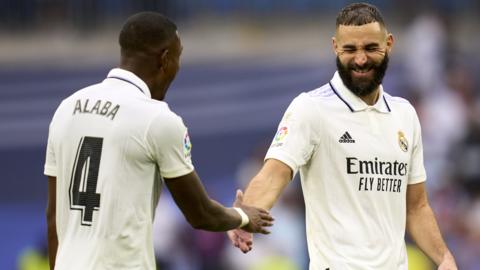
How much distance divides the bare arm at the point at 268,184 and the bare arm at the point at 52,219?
3.33ft

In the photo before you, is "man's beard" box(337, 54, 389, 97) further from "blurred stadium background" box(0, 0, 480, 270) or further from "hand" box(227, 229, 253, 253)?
"blurred stadium background" box(0, 0, 480, 270)

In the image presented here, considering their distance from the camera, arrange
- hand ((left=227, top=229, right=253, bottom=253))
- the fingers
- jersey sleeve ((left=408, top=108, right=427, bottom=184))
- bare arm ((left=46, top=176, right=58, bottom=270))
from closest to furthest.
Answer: bare arm ((left=46, top=176, right=58, bottom=270)), the fingers, hand ((left=227, top=229, right=253, bottom=253)), jersey sleeve ((left=408, top=108, right=427, bottom=184))

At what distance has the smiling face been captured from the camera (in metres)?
6.80

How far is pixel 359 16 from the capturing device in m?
6.84

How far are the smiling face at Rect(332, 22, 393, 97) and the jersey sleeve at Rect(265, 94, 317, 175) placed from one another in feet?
0.91

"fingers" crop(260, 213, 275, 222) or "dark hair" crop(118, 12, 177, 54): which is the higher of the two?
"dark hair" crop(118, 12, 177, 54)

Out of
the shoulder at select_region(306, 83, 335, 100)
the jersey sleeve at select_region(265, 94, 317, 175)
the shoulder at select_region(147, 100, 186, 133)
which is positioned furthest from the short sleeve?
the shoulder at select_region(306, 83, 335, 100)

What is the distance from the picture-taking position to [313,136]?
684 centimetres

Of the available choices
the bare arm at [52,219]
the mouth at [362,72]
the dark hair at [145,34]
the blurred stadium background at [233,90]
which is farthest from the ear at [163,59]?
the blurred stadium background at [233,90]

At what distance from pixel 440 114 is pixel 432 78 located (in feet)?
1.66

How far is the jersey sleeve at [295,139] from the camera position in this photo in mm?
6762

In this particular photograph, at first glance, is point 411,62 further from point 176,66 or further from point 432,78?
point 176,66

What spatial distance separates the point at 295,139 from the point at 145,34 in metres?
1.15

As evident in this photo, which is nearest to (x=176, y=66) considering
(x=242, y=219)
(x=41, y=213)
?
(x=242, y=219)
